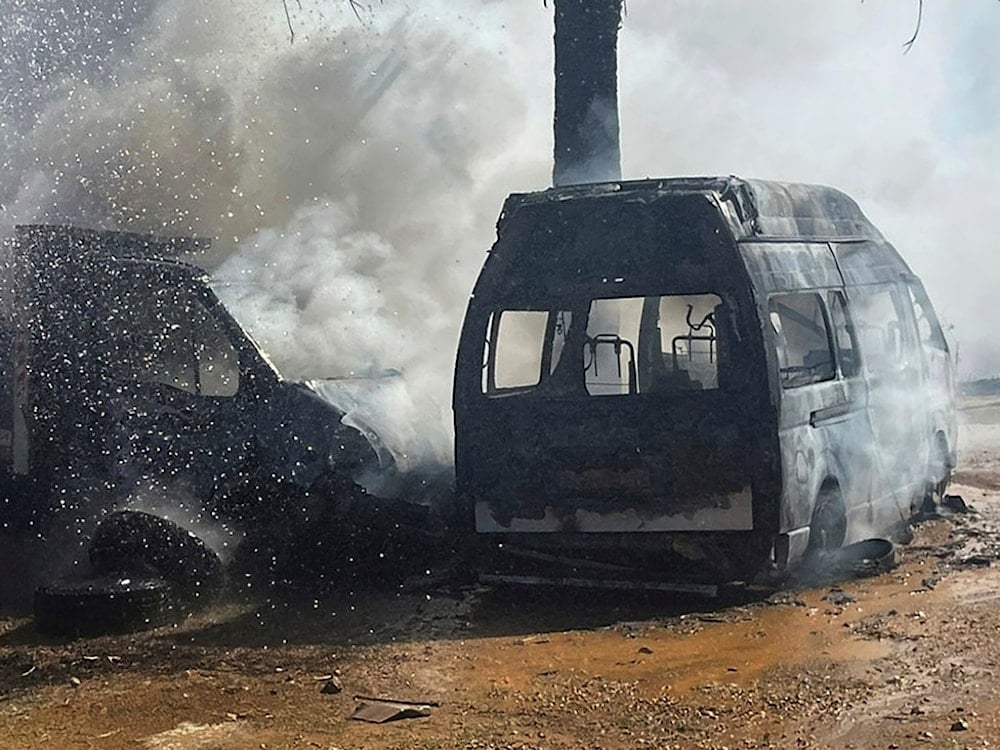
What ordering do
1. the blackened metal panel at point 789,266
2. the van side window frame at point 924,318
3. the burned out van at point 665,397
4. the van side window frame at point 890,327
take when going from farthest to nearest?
the van side window frame at point 924,318 < the van side window frame at point 890,327 < the blackened metal panel at point 789,266 < the burned out van at point 665,397

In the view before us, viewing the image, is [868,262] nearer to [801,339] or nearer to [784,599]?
[801,339]

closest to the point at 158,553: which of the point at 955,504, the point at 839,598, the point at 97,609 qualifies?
the point at 97,609

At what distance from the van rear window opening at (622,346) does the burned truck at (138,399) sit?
3.49ft

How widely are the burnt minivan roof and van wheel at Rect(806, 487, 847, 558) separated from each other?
1490mm

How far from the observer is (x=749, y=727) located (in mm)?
5492

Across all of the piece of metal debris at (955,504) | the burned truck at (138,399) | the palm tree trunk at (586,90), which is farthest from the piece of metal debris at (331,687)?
the piece of metal debris at (955,504)

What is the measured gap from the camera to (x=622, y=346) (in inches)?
328

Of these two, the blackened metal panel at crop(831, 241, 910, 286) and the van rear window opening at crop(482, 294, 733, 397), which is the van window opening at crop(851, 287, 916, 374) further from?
the van rear window opening at crop(482, 294, 733, 397)

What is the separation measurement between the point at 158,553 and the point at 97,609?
2.21 feet

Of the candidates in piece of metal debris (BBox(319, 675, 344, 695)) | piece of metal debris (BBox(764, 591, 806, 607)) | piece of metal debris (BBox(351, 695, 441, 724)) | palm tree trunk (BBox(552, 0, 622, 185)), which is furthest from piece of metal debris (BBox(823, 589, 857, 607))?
palm tree trunk (BBox(552, 0, 622, 185))

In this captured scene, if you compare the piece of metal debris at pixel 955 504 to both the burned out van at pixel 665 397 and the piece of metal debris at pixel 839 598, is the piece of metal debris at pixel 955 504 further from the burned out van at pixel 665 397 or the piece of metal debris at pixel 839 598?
the piece of metal debris at pixel 839 598

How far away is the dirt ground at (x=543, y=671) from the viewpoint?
5520 millimetres

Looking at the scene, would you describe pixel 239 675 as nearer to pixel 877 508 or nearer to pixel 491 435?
pixel 491 435

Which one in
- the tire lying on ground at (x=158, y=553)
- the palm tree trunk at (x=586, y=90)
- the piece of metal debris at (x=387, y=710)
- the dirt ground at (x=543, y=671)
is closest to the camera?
the dirt ground at (x=543, y=671)
